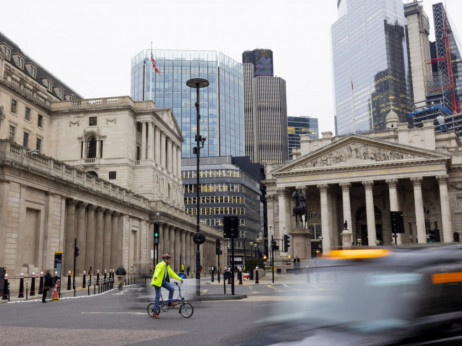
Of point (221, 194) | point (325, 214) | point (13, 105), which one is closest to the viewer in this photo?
point (13, 105)

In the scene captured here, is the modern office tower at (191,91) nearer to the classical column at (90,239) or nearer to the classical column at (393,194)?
the classical column at (393,194)

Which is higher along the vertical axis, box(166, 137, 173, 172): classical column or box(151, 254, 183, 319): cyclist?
box(166, 137, 173, 172): classical column

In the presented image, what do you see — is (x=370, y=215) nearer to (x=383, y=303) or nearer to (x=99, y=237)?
(x=99, y=237)

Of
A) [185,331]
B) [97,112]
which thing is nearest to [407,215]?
[97,112]

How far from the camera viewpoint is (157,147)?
7350cm

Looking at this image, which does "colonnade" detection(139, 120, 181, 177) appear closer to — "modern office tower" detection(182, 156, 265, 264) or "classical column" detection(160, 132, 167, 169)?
"classical column" detection(160, 132, 167, 169)

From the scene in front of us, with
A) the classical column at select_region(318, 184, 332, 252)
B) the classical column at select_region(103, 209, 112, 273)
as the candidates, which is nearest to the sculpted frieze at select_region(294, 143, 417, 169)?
the classical column at select_region(318, 184, 332, 252)

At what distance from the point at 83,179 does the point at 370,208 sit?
154 feet

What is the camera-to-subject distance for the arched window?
6794cm

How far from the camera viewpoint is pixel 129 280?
48719 millimetres

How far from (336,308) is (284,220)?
74601mm

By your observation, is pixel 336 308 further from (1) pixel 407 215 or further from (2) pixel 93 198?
(1) pixel 407 215

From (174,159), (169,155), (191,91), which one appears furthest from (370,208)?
(191,91)

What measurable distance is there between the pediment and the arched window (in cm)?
2856
